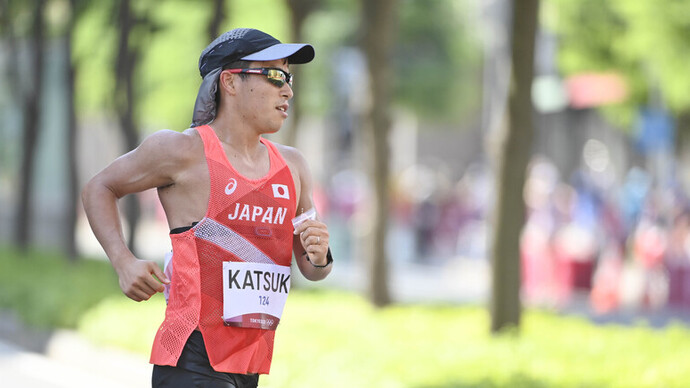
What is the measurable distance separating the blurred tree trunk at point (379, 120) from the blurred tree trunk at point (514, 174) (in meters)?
2.90

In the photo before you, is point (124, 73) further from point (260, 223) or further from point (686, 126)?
point (686, 126)

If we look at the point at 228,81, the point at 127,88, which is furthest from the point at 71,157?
the point at 228,81

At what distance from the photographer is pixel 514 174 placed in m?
10.8

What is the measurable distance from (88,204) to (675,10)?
1764 cm

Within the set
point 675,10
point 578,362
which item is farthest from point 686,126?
point 578,362

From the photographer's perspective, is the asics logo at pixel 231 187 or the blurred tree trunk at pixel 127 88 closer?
the asics logo at pixel 231 187

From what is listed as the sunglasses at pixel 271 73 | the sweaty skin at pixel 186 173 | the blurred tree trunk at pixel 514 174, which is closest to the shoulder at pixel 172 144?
the sweaty skin at pixel 186 173

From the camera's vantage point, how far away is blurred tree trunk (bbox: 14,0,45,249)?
20.3 meters

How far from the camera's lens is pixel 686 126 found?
33094mm

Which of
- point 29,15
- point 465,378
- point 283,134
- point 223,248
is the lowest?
point 465,378

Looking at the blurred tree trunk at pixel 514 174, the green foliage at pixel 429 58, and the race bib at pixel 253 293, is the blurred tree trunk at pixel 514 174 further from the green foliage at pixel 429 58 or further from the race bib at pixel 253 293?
the green foliage at pixel 429 58

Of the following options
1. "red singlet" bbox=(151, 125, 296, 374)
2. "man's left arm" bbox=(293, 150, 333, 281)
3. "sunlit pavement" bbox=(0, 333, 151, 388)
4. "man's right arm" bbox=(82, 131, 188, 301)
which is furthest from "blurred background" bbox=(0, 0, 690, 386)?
"man's right arm" bbox=(82, 131, 188, 301)

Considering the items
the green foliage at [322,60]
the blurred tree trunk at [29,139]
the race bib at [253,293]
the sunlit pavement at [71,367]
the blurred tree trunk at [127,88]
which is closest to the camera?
the race bib at [253,293]

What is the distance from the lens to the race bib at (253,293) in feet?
14.0
